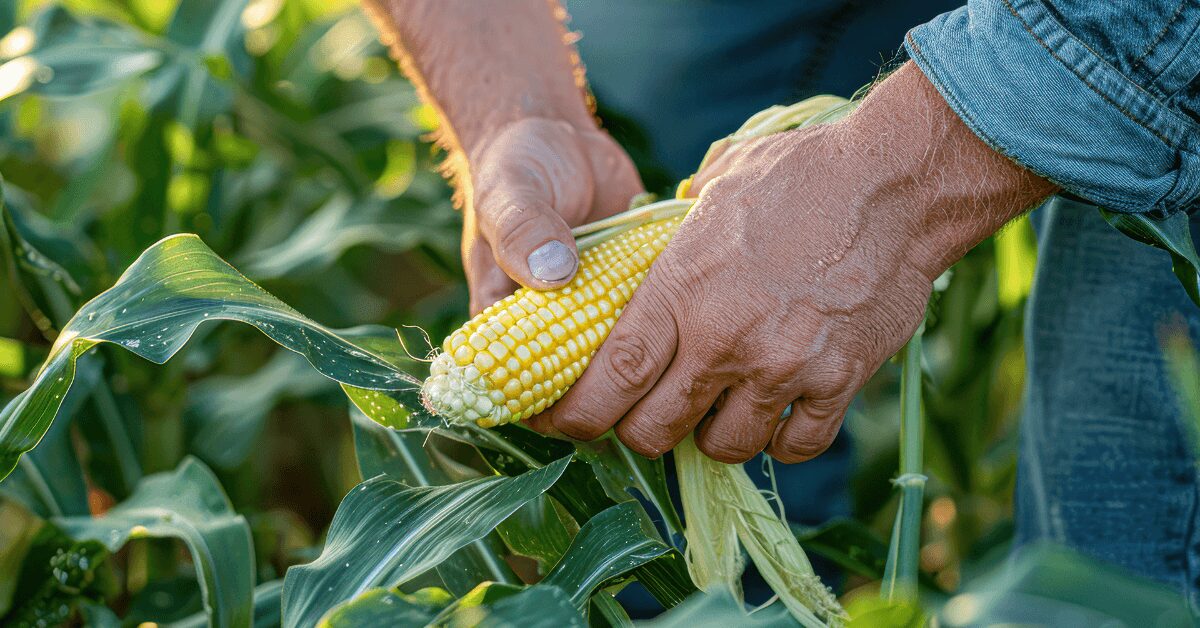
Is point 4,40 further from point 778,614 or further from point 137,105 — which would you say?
point 778,614

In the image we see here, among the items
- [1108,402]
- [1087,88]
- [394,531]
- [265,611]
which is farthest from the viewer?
[265,611]

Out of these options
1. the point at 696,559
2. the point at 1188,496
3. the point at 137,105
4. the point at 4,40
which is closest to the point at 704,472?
the point at 696,559

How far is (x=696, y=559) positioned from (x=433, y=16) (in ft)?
2.64

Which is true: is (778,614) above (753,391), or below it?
below

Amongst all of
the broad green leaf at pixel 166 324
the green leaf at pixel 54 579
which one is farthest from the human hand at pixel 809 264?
the green leaf at pixel 54 579

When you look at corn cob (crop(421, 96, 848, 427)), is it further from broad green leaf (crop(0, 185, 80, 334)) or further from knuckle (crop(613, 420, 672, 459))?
broad green leaf (crop(0, 185, 80, 334))

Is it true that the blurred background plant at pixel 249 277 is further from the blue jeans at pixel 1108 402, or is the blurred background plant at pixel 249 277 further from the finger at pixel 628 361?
the finger at pixel 628 361

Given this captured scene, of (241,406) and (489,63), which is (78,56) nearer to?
(241,406)

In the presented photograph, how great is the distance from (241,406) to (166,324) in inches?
31.3

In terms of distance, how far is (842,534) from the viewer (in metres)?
1.22

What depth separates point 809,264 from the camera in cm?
80

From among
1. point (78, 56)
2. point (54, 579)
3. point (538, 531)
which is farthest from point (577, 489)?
point (78, 56)

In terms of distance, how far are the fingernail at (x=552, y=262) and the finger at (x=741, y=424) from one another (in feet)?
0.65

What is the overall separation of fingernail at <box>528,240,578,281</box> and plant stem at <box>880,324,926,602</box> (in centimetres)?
39
